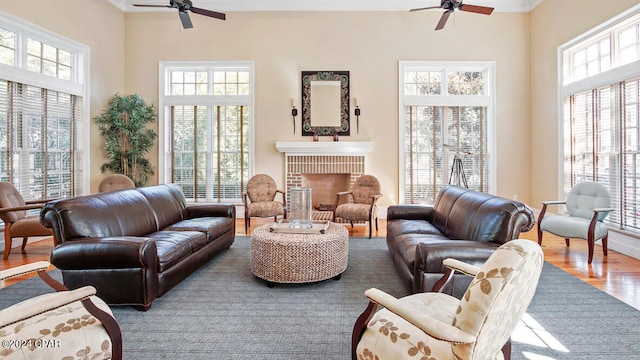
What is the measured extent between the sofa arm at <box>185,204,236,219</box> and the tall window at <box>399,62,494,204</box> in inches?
131

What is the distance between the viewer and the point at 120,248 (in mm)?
2348

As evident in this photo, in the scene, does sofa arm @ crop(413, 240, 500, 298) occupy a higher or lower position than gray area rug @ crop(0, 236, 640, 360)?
higher

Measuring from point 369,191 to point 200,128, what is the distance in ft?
11.4

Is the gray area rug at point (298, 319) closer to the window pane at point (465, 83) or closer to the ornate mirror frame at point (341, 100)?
the ornate mirror frame at point (341, 100)

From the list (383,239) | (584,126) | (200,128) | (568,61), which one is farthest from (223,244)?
(568,61)

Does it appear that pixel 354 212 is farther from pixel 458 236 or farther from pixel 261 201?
pixel 458 236

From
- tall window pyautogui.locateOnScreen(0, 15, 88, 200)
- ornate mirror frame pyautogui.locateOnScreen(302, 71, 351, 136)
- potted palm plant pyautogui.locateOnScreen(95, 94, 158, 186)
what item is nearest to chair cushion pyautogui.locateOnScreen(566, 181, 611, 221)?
ornate mirror frame pyautogui.locateOnScreen(302, 71, 351, 136)

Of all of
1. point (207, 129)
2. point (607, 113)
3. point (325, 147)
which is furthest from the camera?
point (207, 129)

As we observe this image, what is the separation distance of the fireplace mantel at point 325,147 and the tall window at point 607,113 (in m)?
3.17

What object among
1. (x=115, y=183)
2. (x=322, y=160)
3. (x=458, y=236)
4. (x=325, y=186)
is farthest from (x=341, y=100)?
(x=115, y=183)

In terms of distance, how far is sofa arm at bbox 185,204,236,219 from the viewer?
4.11 meters

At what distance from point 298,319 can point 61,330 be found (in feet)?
4.48

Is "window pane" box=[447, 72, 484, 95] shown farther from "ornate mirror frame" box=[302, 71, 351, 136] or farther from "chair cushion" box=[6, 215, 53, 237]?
"chair cushion" box=[6, 215, 53, 237]

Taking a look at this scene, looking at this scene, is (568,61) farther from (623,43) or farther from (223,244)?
(223,244)
